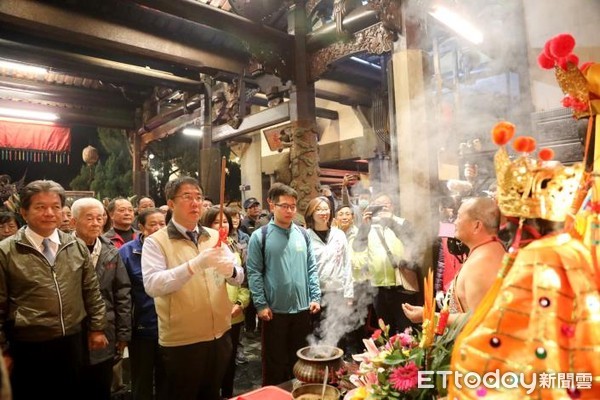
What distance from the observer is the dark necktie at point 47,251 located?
109 inches

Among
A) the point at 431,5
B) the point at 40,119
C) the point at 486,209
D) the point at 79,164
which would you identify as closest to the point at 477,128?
the point at 431,5

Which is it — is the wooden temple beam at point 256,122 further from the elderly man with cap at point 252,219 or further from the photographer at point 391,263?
the photographer at point 391,263

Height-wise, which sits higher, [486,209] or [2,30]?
[2,30]

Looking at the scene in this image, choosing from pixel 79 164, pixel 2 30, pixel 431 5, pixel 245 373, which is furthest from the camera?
Result: pixel 79 164

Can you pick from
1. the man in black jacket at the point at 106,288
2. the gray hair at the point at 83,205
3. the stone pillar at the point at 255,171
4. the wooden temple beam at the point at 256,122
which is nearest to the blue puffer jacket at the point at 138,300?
the man in black jacket at the point at 106,288

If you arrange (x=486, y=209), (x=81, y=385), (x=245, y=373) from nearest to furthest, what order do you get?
(x=486, y=209) < (x=81, y=385) < (x=245, y=373)

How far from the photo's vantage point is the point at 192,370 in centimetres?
285

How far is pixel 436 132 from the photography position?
4293 mm

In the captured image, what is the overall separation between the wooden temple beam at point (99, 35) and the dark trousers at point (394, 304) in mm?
4336

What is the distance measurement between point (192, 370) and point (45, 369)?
40.3 inches

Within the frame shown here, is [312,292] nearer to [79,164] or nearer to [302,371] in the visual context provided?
[302,371]

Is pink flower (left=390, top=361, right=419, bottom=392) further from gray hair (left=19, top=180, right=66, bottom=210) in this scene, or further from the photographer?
the photographer

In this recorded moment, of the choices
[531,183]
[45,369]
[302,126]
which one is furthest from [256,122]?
[531,183]

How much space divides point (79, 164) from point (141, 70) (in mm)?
10810
